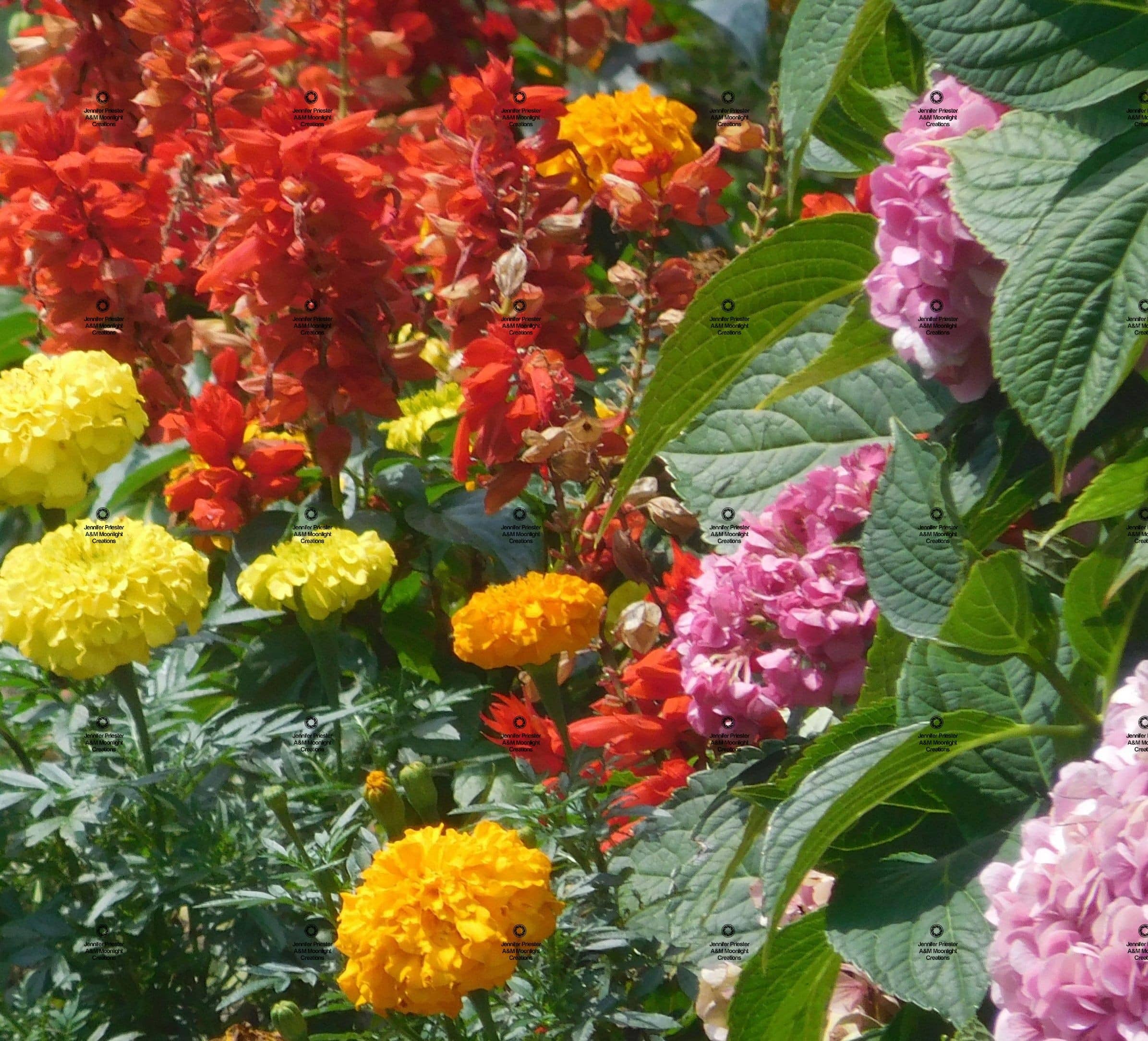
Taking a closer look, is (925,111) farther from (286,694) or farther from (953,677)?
(286,694)

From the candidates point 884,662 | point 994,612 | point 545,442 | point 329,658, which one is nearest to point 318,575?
point 329,658

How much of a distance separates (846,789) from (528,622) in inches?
15.9

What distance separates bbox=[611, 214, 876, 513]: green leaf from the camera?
64 cm

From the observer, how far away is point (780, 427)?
2.73 ft

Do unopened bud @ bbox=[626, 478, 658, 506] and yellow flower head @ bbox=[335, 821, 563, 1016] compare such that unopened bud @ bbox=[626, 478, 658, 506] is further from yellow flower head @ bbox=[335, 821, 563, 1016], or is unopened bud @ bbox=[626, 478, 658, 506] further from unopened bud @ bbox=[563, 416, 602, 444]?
yellow flower head @ bbox=[335, 821, 563, 1016]

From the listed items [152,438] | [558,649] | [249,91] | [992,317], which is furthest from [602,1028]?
[249,91]

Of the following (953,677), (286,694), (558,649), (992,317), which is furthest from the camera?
(286,694)

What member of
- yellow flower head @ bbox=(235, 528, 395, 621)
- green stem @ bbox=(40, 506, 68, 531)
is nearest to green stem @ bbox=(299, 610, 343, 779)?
yellow flower head @ bbox=(235, 528, 395, 621)

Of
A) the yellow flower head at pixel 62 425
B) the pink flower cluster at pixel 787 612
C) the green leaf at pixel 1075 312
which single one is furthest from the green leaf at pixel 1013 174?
the yellow flower head at pixel 62 425

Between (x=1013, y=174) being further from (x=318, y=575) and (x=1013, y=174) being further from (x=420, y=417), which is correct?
(x=420, y=417)

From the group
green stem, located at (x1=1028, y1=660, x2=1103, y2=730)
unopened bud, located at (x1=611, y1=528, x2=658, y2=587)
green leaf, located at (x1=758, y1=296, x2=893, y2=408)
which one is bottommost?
unopened bud, located at (x1=611, y1=528, x2=658, y2=587)

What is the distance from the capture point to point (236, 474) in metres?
1.21

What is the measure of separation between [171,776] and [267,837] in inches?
3.9

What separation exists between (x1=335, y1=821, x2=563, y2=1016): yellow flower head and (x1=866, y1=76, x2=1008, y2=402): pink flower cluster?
354 mm
